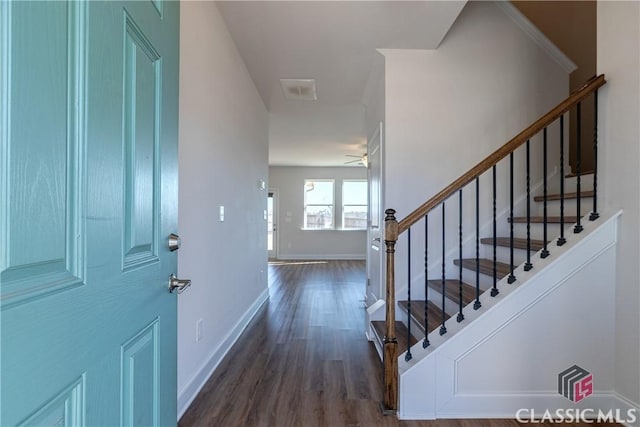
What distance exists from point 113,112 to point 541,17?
4.33 m

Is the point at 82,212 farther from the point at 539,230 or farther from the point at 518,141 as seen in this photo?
the point at 539,230

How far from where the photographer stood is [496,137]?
9.42ft

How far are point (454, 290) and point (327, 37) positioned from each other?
2200mm

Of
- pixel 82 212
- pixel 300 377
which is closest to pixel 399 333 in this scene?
pixel 300 377

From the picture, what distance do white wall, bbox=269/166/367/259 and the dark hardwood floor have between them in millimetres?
4981

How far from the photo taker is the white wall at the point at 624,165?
5.50 ft

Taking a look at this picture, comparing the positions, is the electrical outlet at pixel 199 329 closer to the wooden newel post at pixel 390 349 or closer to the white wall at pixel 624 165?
the wooden newel post at pixel 390 349

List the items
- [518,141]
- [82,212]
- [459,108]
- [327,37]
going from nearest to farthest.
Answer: [82,212] → [518,141] → [327,37] → [459,108]

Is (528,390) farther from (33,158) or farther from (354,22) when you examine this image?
(354,22)

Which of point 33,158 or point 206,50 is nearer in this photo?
point 33,158

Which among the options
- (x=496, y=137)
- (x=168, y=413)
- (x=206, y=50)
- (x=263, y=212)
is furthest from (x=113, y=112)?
(x=263, y=212)

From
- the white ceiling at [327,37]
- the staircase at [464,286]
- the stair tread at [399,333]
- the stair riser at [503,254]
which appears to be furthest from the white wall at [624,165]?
the stair tread at [399,333]

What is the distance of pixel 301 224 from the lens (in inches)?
360

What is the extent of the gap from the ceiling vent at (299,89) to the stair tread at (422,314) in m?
2.44
